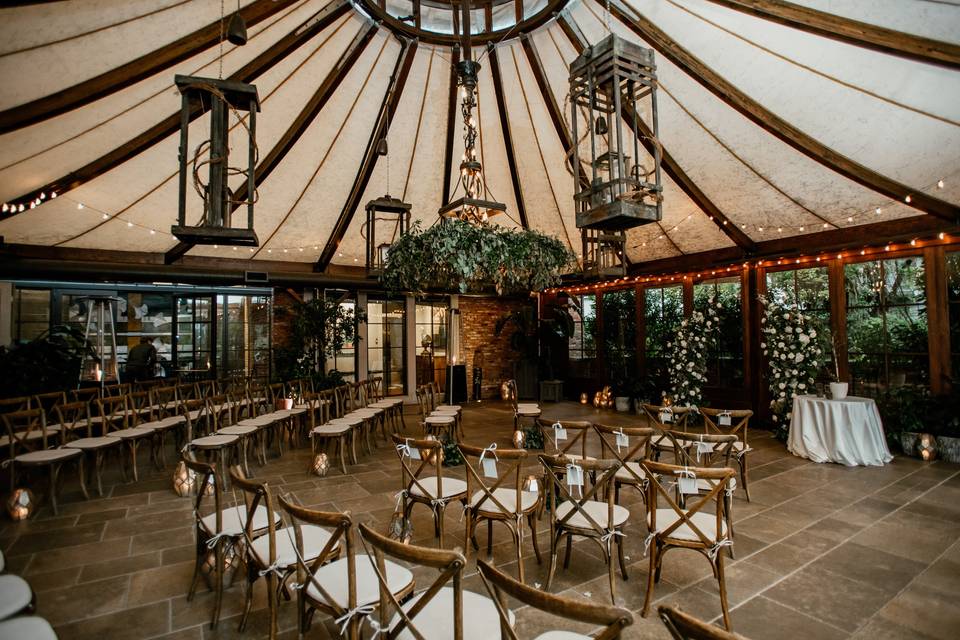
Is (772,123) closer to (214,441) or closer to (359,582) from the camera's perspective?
(359,582)

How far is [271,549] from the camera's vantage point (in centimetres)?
241

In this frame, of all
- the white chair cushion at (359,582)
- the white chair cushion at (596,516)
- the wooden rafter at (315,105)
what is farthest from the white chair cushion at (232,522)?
the wooden rafter at (315,105)

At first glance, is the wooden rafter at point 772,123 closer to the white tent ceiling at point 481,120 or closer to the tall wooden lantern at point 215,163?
the white tent ceiling at point 481,120

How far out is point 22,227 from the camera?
22.7ft

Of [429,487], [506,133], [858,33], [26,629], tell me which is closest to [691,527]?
[429,487]

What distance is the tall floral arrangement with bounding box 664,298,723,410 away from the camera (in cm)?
824

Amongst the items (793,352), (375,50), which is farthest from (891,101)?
(375,50)

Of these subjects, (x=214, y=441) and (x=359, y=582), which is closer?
(x=359, y=582)

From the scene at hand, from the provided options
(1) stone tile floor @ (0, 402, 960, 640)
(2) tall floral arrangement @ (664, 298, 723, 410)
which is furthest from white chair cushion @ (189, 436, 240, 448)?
(2) tall floral arrangement @ (664, 298, 723, 410)

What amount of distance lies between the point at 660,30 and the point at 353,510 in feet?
18.4

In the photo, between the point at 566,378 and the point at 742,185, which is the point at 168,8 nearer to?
the point at 742,185

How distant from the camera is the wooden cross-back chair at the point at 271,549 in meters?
2.36

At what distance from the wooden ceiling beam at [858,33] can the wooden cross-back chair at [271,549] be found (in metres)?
5.10

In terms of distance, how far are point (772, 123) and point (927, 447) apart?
4.25 meters
